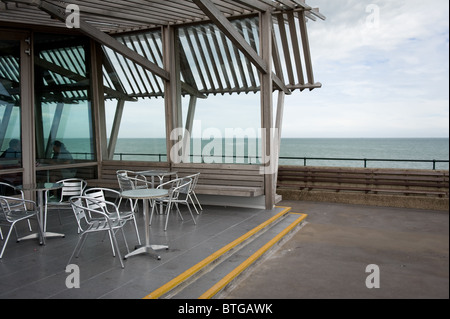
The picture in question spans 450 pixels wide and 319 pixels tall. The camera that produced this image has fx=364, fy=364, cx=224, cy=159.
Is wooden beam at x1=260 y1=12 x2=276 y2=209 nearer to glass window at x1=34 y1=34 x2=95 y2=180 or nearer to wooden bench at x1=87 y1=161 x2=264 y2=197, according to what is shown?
wooden bench at x1=87 y1=161 x2=264 y2=197

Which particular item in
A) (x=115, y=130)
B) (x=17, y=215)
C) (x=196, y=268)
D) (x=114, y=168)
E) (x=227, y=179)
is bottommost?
(x=196, y=268)

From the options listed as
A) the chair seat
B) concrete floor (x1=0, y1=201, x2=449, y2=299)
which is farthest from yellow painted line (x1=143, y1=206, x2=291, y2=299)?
the chair seat

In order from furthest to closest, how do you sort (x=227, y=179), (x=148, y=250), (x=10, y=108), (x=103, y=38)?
(x=227, y=179) → (x=10, y=108) → (x=103, y=38) → (x=148, y=250)

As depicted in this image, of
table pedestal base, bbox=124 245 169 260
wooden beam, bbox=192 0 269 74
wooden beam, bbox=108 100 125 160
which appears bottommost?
table pedestal base, bbox=124 245 169 260

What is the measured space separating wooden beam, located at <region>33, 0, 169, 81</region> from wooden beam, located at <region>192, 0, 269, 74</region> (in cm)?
188

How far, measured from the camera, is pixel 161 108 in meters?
8.09

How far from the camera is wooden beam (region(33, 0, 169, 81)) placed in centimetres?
506

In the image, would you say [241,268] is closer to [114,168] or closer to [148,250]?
[148,250]

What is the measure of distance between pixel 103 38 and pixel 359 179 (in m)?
6.09

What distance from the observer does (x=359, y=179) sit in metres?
8.30

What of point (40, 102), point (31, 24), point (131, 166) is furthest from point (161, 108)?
point (31, 24)

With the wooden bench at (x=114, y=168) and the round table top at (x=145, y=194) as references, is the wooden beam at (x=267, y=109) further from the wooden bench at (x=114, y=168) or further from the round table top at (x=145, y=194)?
the round table top at (x=145, y=194)

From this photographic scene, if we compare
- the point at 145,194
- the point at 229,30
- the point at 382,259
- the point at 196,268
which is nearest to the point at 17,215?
the point at 145,194
